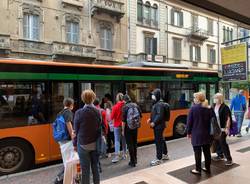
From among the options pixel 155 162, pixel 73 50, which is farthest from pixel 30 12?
pixel 155 162

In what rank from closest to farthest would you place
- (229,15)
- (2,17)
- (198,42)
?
(229,15), (2,17), (198,42)

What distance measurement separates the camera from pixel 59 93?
7645 mm

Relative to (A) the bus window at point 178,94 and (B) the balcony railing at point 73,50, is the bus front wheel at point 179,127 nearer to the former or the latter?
(A) the bus window at point 178,94

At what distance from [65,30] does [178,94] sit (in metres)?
15.4

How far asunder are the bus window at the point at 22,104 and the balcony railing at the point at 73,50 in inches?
591

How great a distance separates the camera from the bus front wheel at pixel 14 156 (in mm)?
6719

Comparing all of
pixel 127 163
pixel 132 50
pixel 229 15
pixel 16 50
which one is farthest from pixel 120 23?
pixel 229 15

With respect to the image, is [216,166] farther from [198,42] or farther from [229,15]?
[198,42]

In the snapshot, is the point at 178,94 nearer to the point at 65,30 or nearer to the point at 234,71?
the point at 234,71

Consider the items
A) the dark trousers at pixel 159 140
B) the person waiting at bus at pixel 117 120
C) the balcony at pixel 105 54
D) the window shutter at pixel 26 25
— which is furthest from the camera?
the balcony at pixel 105 54

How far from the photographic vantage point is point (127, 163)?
7.06 metres

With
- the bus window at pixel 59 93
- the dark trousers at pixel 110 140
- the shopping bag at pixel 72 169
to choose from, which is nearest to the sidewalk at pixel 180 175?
the shopping bag at pixel 72 169

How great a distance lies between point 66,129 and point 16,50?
17121mm

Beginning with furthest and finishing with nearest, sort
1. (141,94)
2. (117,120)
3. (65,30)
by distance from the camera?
(65,30)
(141,94)
(117,120)
